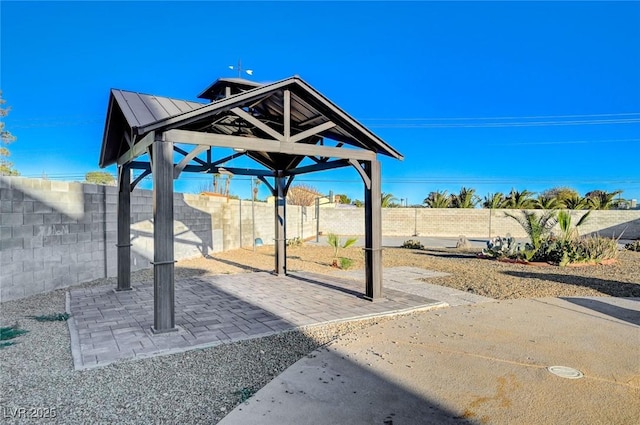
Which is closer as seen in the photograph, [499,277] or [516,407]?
[516,407]

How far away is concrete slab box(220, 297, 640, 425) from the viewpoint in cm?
279

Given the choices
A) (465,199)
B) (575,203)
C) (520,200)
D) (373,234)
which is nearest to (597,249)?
(373,234)

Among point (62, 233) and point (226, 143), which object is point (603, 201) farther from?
point (62, 233)

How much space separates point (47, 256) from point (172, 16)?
718cm

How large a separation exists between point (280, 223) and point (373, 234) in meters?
2.95

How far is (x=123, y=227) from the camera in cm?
704

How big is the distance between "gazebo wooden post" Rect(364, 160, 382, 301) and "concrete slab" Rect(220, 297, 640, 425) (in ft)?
3.42

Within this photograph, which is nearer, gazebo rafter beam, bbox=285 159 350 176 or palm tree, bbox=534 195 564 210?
gazebo rafter beam, bbox=285 159 350 176

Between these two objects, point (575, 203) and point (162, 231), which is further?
point (575, 203)

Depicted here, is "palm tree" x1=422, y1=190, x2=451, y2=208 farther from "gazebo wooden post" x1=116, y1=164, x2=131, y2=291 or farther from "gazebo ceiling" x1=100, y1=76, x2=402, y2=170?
"gazebo wooden post" x1=116, y1=164, x2=131, y2=291

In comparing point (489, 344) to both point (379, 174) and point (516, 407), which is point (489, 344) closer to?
point (516, 407)

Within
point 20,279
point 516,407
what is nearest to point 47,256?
point 20,279

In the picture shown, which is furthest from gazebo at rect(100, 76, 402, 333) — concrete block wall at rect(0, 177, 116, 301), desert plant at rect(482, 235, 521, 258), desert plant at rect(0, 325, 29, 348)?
desert plant at rect(482, 235, 521, 258)

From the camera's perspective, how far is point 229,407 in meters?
2.91
